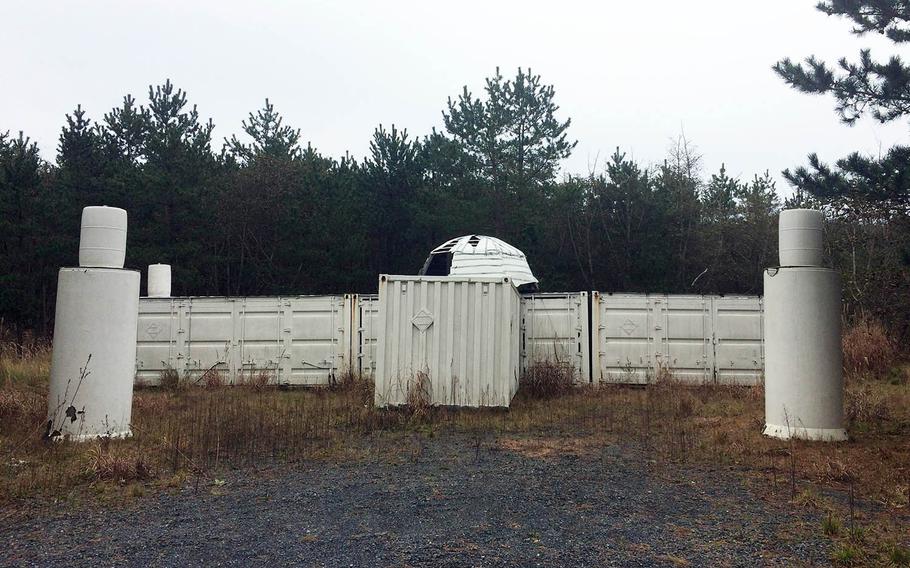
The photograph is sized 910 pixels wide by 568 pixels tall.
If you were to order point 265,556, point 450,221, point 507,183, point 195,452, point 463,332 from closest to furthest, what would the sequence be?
1. point 265,556
2. point 195,452
3. point 463,332
4. point 450,221
5. point 507,183

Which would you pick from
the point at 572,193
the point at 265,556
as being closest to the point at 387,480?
the point at 265,556

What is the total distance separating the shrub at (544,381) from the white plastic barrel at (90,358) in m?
6.72

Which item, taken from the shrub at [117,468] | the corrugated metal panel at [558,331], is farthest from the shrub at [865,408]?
the shrub at [117,468]

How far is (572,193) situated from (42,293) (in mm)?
21081

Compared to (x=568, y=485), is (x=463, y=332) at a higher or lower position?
higher

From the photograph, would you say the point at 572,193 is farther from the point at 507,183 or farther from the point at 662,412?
the point at 662,412

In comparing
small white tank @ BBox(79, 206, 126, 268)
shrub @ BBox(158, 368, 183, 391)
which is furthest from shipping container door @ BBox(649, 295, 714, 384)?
small white tank @ BBox(79, 206, 126, 268)

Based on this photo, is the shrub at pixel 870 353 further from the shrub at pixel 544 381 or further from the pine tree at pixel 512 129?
the pine tree at pixel 512 129

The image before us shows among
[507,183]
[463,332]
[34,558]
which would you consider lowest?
[34,558]

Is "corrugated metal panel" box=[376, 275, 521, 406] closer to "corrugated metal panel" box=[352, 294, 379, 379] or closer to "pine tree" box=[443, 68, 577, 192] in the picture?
"corrugated metal panel" box=[352, 294, 379, 379]

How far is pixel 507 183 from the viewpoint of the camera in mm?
29656

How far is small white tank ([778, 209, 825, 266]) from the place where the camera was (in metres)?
7.82

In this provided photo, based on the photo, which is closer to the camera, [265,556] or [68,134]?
[265,556]

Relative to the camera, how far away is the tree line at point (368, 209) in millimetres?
24953
